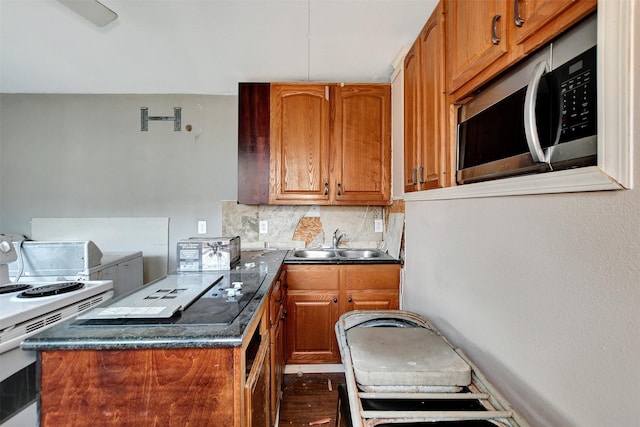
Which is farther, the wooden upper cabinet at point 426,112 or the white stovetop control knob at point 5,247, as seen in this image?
the white stovetop control knob at point 5,247

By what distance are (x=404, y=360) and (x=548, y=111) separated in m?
0.78

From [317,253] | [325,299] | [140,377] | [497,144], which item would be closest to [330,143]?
[317,253]

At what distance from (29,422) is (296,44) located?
7.88 feet

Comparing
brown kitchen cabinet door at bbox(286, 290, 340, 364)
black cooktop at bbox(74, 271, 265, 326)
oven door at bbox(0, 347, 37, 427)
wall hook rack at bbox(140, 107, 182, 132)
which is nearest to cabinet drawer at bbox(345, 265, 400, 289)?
brown kitchen cabinet door at bbox(286, 290, 340, 364)

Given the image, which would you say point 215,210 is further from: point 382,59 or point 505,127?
point 505,127

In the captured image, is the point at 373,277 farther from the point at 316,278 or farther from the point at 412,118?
the point at 412,118

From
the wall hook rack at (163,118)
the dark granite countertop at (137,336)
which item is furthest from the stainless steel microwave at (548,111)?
the wall hook rack at (163,118)

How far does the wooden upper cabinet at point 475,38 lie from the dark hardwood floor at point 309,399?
6.07ft

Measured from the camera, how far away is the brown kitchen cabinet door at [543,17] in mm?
622

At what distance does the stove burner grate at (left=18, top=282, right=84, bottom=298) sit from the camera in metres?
Answer: 1.39

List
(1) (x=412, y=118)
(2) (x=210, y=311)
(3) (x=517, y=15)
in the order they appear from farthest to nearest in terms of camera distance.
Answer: (1) (x=412, y=118) < (2) (x=210, y=311) < (3) (x=517, y=15)

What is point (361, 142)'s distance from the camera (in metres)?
2.36

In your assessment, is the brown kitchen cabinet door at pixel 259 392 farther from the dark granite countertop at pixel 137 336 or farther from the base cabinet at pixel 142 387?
the dark granite countertop at pixel 137 336

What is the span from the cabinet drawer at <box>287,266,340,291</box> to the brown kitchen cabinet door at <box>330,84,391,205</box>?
24.9 inches
